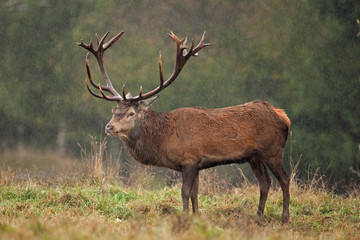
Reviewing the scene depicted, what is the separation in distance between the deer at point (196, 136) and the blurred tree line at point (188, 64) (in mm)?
7204

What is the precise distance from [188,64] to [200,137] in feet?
30.7

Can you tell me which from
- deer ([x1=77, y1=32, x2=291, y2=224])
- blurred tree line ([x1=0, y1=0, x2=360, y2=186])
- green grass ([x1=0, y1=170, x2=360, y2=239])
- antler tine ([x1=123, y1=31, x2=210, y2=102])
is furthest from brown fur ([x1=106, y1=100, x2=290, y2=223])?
blurred tree line ([x1=0, y1=0, x2=360, y2=186])

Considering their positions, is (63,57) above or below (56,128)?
above

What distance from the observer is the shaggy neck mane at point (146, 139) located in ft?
23.6

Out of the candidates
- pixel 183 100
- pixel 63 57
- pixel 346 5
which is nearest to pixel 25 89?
pixel 63 57

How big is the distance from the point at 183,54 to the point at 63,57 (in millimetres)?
9786

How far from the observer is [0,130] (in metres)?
16.7

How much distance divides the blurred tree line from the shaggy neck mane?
772 centimetres

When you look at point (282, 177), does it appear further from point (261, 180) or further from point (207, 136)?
point (207, 136)

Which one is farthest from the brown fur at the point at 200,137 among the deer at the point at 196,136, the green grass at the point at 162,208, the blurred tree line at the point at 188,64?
the blurred tree line at the point at 188,64

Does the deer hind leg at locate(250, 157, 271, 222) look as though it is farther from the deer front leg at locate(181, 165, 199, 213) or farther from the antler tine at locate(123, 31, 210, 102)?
the antler tine at locate(123, 31, 210, 102)

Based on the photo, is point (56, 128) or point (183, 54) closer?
point (183, 54)

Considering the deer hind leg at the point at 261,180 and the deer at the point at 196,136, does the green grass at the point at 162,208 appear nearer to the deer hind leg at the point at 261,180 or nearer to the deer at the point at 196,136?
the deer hind leg at the point at 261,180

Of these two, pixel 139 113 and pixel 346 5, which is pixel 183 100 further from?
pixel 139 113
